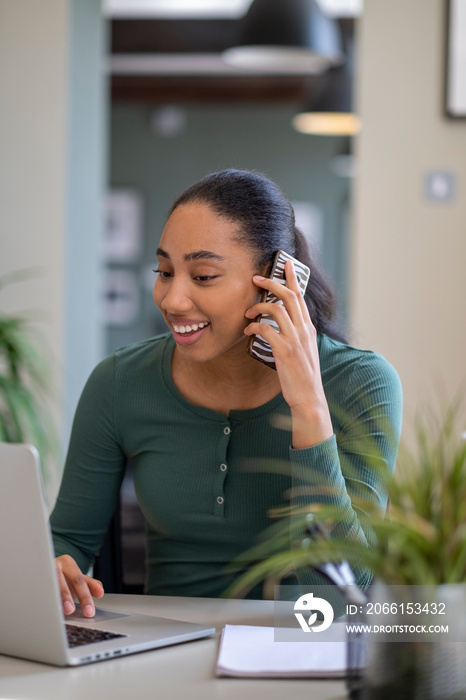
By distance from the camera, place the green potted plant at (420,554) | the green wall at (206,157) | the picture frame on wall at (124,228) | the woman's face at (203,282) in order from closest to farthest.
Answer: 1. the green potted plant at (420,554)
2. the woman's face at (203,282)
3. the green wall at (206,157)
4. the picture frame on wall at (124,228)

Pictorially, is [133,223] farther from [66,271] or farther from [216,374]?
[216,374]

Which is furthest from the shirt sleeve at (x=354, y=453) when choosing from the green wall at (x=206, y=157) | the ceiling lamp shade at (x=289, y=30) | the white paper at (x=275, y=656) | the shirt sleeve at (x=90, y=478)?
the green wall at (x=206, y=157)

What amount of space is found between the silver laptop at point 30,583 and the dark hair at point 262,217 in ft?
2.30

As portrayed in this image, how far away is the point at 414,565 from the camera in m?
0.75

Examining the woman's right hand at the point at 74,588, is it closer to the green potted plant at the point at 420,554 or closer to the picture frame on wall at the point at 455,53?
the green potted plant at the point at 420,554

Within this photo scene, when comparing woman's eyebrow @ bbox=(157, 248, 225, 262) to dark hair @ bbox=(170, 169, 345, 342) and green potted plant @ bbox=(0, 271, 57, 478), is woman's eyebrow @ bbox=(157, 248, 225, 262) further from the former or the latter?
green potted plant @ bbox=(0, 271, 57, 478)

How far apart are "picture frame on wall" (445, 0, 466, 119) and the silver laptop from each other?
2873 millimetres

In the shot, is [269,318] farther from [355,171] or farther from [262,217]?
[355,171]

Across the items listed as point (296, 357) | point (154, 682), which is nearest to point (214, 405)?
point (296, 357)

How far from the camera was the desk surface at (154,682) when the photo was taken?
0.89m

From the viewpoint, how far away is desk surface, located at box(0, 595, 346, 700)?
89cm

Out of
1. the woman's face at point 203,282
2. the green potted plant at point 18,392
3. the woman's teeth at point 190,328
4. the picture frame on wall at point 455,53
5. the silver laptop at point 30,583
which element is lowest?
the green potted plant at point 18,392

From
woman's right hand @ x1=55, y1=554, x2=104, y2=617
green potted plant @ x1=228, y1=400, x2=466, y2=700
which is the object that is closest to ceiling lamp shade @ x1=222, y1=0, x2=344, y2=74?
woman's right hand @ x1=55, y1=554, x2=104, y2=617

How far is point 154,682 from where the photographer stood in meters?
0.93
